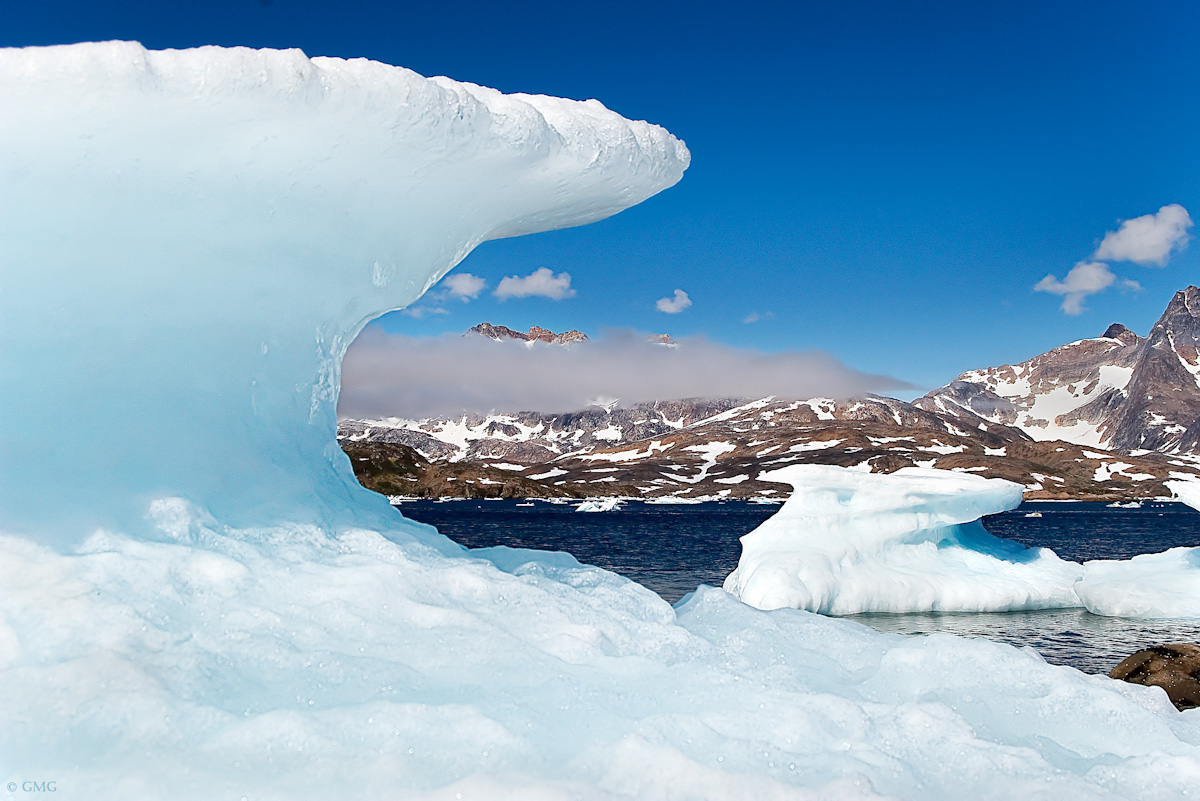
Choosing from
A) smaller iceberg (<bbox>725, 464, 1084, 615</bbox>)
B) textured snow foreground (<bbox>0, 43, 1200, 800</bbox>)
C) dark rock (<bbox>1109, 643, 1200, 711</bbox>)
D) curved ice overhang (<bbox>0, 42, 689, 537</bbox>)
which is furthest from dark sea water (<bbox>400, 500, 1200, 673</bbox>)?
curved ice overhang (<bbox>0, 42, 689, 537</bbox>)

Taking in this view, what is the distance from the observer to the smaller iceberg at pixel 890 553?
31.0m

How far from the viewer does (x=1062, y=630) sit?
2922 centimetres

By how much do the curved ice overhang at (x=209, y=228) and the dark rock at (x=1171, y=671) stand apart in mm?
14301

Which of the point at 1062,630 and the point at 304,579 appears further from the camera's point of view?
the point at 1062,630

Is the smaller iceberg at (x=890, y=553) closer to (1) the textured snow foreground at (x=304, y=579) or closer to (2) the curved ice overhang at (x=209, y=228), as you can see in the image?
(1) the textured snow foreground at (x=304, y=579)

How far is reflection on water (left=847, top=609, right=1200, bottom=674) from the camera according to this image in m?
25.4

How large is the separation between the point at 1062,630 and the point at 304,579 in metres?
29.8

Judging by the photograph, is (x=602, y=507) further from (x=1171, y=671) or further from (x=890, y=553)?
(x=1171, y=671)

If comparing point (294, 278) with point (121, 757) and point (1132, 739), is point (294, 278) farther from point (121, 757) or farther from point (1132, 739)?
point (1132, 739)

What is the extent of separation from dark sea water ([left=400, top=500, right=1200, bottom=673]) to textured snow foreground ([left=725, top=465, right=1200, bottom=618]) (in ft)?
2.55

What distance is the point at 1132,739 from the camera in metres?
7.03

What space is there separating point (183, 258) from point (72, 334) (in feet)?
4.18

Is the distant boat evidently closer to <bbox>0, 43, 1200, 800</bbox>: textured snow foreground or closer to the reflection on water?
the reflection on water

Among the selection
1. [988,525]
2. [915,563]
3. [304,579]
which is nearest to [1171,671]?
[304,579]
